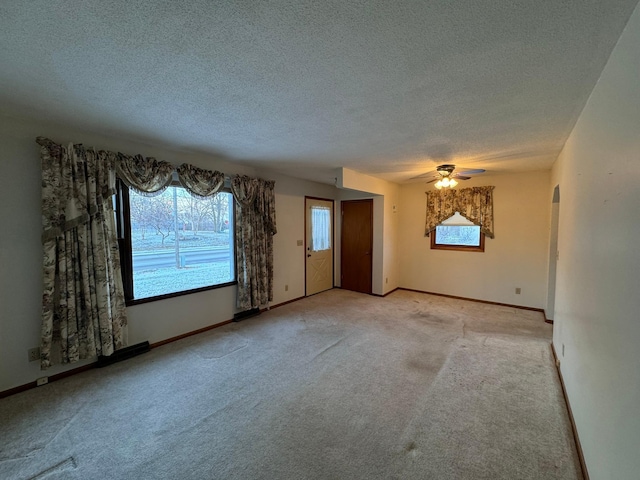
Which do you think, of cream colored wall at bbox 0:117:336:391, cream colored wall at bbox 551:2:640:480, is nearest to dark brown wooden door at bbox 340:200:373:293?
cream colored wall at bbox 551:2:640:480

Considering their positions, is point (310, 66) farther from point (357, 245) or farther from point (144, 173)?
point (357, 245)

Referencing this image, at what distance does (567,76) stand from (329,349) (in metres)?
3.13

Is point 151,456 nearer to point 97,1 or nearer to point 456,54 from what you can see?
point 97,1

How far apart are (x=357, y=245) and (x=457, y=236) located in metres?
2.02

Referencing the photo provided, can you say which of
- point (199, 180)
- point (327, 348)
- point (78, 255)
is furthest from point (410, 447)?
point (199, 180)

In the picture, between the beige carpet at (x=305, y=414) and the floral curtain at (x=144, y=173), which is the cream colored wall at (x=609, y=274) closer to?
the beige carpet at (x=305, y=414)

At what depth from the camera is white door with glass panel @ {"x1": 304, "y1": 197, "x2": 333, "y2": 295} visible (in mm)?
5496

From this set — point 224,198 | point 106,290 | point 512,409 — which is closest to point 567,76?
point 512,409

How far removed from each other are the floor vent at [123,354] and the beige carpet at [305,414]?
0.28 ft

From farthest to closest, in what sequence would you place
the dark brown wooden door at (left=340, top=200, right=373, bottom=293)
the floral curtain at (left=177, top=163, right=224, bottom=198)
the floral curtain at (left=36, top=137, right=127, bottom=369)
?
the dark brown wooden door at (left=340, top=200, right=373, bottom=293)
the floral curtain at (left=177, top=163, right=224, bottom=198)
the floral curtain at (left=36, top=137, right=127, bottom=369)

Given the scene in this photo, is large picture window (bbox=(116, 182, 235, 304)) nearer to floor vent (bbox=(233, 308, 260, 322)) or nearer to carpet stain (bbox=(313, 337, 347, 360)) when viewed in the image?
floor vent (bbox=(233, 308, 260, 322))

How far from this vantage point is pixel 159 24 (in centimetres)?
121

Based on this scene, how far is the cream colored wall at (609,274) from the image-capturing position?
109 centimetres

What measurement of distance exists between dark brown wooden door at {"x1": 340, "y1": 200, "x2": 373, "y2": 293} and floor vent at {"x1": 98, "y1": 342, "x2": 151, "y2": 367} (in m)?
3.99
